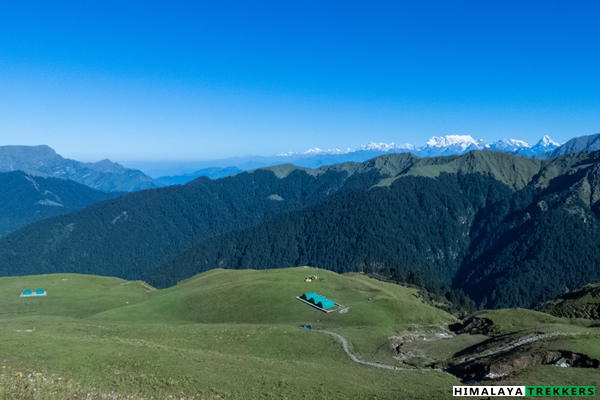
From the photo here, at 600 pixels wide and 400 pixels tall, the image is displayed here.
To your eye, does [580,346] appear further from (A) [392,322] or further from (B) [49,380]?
(B) [49,380]

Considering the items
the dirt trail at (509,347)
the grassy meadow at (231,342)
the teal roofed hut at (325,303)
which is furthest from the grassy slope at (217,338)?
the dirt trail at (509,347)

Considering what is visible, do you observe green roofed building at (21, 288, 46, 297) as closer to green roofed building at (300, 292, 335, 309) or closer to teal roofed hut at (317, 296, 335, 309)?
green roofed building at (300, 292, 335, 309)

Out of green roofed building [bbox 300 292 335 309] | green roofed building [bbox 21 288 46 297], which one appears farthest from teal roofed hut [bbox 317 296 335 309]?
green roofed building [bbox 21 288 46 297]

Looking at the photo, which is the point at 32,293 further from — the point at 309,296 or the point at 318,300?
the point at 318,300

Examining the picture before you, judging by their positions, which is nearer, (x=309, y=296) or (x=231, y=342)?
(x=231, y=342)

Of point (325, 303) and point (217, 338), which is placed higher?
point (217, 338)

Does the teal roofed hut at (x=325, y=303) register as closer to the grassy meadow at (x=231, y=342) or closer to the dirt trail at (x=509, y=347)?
the grassy meadow at (x=231, y=342)

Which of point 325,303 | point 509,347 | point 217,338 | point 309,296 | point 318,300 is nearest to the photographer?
point 509,347

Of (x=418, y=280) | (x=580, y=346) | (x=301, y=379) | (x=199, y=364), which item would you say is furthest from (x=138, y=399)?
(x=418, y=280)

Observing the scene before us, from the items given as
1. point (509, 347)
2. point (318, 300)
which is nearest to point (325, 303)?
point (318, 300)
